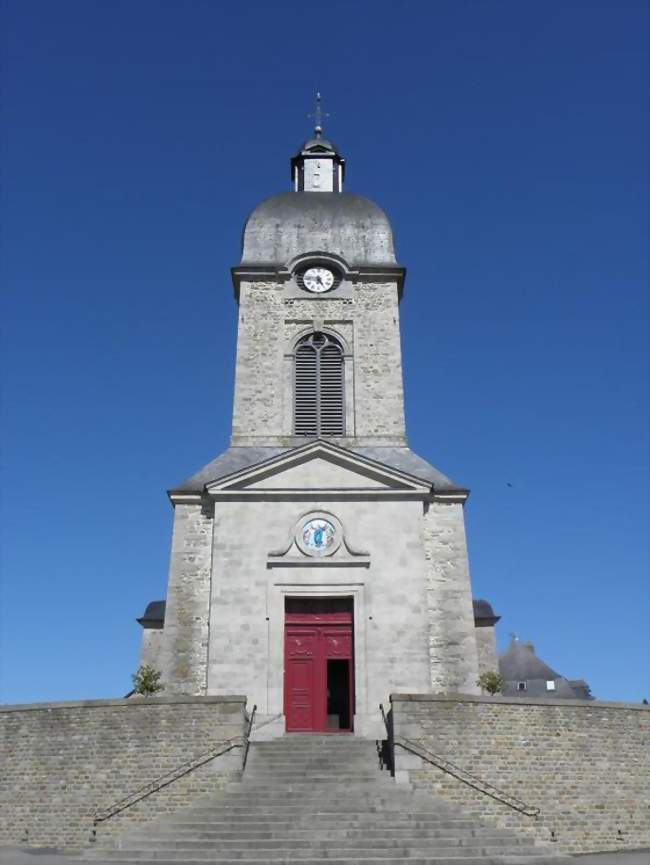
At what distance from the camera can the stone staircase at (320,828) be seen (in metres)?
13.5

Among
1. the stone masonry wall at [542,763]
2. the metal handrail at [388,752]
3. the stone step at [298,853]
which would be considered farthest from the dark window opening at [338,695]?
the stone step at [298,853]

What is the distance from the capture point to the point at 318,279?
25375mm

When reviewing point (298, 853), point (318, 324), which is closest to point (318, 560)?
point (318, 324)

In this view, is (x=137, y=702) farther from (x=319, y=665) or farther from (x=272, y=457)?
(x=272, y=457)

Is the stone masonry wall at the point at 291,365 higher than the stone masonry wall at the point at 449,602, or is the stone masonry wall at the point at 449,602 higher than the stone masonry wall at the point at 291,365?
the stone masonry wall at the point at 291,365

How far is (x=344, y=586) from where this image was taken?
2002 cm

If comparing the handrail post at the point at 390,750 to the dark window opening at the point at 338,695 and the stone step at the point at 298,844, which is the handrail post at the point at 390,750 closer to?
the stone step at the point at 298,844

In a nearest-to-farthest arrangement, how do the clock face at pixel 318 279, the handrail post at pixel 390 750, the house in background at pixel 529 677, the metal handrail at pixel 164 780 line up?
the metal handrail at pixel 164 780, the handrail post at pixel 390 750, the clock face at pixel 318 279, the house in background at pixel 529 677

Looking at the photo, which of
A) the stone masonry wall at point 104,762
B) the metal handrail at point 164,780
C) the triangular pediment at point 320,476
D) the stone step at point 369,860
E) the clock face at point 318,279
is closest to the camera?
the stone step at point 369,860

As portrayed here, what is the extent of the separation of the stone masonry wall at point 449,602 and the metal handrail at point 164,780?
5.37 meters

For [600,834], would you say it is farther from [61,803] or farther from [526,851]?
[61,803]

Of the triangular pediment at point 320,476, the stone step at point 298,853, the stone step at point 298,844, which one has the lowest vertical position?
the stone step at point 298,853

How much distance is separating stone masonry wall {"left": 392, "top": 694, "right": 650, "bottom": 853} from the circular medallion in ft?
16.4

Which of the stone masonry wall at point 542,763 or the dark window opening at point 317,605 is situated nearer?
the stone masonry wall at point 542,763
